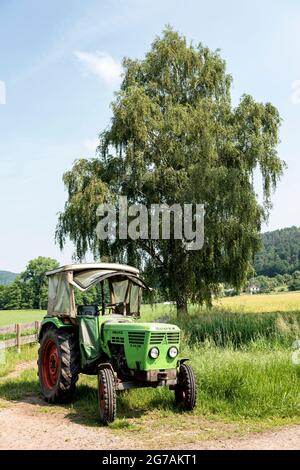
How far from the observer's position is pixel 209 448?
228 inches

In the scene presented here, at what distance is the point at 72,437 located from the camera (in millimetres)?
6426

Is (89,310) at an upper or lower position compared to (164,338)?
upper

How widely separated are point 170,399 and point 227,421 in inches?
50.7

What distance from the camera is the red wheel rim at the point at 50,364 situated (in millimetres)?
8789

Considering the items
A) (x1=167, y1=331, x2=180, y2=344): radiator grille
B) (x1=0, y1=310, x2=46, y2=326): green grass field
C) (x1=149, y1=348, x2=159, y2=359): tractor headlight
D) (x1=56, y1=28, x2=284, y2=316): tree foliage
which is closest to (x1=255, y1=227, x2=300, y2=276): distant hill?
(x1=0, y1=310, x2=46, y2=326): green grass field

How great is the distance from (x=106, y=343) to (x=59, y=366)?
36.6 inches

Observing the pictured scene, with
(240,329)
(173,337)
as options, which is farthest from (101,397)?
(240,329)

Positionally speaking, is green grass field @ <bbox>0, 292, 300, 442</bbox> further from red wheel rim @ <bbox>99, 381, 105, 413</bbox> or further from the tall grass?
the tall grass

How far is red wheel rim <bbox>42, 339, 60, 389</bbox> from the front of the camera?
8789 mm

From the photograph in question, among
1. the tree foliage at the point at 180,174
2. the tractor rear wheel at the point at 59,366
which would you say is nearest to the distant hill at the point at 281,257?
the tree foliage at the point at 180,174

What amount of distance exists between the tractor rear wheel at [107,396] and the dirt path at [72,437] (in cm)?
18

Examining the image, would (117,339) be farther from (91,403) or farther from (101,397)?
(91,403)

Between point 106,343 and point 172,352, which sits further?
point 106,343
